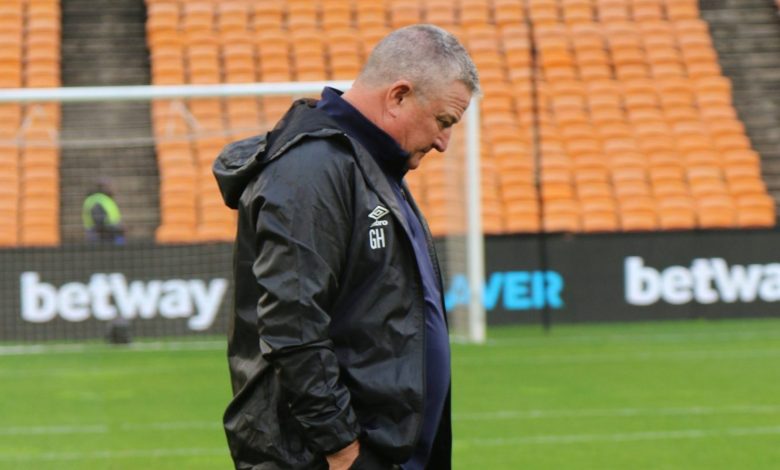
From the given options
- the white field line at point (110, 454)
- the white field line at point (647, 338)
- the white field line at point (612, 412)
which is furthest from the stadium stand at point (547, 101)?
the white field line at point (110, 454)

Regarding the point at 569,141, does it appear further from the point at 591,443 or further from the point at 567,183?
the point at 591,443

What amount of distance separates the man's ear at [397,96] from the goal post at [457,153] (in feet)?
32.2

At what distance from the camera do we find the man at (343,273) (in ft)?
9.14

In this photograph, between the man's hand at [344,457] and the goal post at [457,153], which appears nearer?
the man's hand at [344,457]

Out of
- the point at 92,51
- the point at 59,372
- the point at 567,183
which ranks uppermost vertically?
the point at 92,51

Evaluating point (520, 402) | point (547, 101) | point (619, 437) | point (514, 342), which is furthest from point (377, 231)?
point (547, 101)

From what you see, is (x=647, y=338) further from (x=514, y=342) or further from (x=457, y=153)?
(x=457, y=153)

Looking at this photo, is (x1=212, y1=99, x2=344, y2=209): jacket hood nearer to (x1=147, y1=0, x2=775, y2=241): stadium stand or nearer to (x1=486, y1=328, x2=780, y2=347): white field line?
(x1=486, y1=328, x2=780, y2=347): white field line

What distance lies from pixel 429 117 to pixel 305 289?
501 mm

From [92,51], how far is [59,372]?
25.7 feet

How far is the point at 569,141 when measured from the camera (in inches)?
693

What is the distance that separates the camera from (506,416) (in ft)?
29.6

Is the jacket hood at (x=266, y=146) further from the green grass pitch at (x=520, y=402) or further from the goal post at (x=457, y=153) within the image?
the goal post at (x=457, y=153)

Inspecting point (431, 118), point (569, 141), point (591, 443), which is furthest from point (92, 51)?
point (431, 118)
